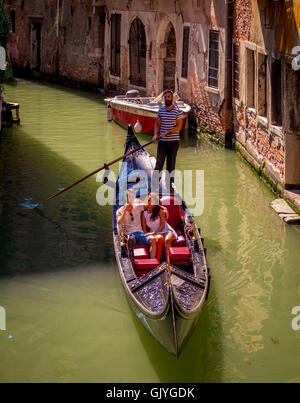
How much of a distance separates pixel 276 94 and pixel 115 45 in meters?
9.32

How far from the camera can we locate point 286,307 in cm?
583

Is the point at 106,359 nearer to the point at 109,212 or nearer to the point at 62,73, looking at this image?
the point at 109,212

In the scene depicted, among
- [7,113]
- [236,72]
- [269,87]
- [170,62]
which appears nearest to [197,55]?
[236,72]

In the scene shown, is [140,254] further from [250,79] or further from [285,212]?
[250,79]

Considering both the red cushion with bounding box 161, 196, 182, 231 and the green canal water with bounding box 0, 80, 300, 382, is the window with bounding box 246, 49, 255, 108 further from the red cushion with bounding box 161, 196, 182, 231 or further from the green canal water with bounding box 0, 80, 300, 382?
the red cushion with bounding box 161, 196, 182, 231

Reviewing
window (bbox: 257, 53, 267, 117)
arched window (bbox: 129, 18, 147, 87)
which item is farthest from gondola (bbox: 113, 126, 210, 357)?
arched window (bbox: 129, 18, 147, 87)

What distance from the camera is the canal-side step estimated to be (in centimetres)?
781

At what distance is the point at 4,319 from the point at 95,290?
90cm

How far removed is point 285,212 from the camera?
8.05 meters

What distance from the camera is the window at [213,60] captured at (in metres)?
12.1

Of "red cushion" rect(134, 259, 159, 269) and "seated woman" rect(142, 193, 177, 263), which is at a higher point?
"seated woman" rect(142, 193, 177, 263)

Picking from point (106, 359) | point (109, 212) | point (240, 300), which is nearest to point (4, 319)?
point (106, 359)

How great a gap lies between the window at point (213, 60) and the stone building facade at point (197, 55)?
18mm

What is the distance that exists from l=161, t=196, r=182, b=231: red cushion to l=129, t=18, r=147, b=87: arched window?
32.3 ft
